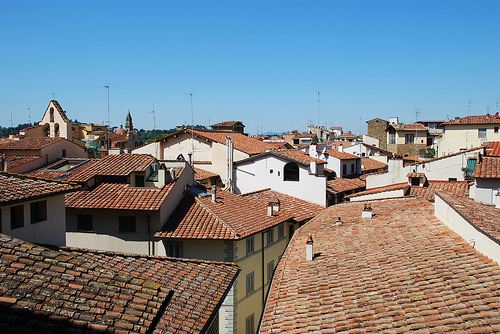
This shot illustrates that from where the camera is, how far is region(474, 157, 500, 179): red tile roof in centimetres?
2692

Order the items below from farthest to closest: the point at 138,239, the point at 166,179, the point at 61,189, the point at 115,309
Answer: the point at 166,179, the point at 138,239, the point at 61,189, the point at 115,309

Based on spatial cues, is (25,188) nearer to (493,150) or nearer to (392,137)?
(493,150)

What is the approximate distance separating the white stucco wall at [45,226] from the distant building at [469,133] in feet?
176

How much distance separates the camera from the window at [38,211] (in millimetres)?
14977

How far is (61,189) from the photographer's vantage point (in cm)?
1548

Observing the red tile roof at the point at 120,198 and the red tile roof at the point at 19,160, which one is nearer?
the red tile roof at the point at 120,198

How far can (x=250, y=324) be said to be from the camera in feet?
84.0

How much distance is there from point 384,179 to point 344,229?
2175 cm

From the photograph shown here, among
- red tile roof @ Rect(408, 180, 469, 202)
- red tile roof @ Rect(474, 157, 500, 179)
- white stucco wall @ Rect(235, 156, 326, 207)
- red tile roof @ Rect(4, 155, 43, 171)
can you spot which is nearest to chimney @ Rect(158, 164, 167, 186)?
white stucco wall @ Rect(235, 156, 326, 207)

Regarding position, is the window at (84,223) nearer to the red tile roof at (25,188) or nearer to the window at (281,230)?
the window at (281,230)

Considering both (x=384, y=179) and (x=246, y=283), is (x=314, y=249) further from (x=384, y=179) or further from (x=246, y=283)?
(x=384, y=179)

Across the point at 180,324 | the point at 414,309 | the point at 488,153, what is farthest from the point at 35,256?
the point at 488,153

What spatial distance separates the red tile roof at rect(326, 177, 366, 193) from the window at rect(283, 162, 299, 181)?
349 cm

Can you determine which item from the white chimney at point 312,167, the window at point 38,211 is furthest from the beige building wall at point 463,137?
the window at point 38,211
